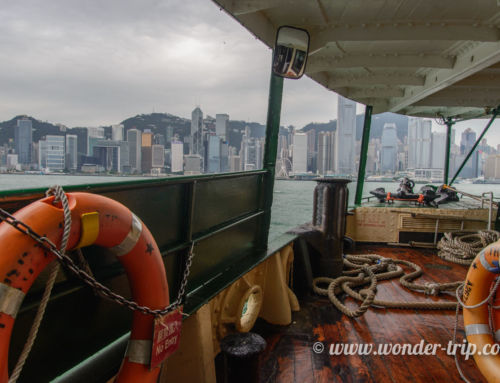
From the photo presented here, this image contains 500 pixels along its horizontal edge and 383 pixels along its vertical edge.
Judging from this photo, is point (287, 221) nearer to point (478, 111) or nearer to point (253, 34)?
point (478, 111)

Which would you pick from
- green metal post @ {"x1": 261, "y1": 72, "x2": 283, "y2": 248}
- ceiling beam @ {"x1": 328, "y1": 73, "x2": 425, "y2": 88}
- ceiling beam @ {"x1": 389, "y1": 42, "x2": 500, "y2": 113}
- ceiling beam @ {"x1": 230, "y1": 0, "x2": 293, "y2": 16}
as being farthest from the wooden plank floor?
ceiling beam @ {"x1": 328, "y1": 73, "x2": 425, "y2": 88}

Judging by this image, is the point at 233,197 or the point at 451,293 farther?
the point at 451,293

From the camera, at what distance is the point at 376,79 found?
193 inches

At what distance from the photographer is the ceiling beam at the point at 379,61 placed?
4082mm

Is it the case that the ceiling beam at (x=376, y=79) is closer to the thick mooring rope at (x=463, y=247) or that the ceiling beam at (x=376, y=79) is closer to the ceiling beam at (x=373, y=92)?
the ceiling beam at (x=373, y=92)

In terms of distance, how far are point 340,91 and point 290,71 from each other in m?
2.85

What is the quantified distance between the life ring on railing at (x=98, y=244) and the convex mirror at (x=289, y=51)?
219 centimetres

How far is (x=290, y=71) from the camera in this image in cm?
297

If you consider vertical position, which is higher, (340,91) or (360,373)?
(340,91)

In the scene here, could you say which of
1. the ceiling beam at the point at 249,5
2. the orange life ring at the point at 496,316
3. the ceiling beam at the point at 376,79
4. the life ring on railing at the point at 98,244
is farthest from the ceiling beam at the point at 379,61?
the life ring on railing at the point at 98,244

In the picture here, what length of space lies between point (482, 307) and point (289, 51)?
2.36 meters

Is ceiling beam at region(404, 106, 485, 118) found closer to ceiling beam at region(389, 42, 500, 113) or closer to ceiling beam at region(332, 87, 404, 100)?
ceiling beam at region(332, 87, 404, 100)

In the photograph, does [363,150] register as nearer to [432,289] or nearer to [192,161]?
[192,161]

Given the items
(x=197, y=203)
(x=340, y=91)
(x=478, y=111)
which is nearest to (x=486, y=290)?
(x=197, y=203)
